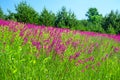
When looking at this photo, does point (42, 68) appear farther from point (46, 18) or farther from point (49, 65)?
point (46, 18)

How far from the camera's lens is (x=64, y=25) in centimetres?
2191

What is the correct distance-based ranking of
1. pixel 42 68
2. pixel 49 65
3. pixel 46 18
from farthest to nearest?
1. pixel 46 18
2. pixel 49 65
3. pixel 42 68

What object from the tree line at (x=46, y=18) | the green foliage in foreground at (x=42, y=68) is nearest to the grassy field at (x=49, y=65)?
the green foliage in foreground at (x=42, y=68)

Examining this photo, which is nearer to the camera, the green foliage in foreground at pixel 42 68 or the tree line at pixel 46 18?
the green foliage in foreground at pixel 42 68

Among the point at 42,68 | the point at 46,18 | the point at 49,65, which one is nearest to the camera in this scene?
the point at 42,68

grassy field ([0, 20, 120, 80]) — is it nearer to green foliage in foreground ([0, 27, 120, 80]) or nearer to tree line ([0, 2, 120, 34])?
green foliage in foreground ([0, 27, 120, 80])

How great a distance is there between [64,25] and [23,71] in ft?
57.7

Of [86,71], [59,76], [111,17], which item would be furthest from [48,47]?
[111,17]

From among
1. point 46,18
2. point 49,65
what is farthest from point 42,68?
point 46,18

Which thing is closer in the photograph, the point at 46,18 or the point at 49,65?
the point at 49,65

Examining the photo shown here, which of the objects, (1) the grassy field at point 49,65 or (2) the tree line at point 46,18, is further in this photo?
(2) the tree line at point 46,18

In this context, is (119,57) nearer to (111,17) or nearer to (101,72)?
(101,72)

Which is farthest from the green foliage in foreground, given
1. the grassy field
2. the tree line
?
the tree line

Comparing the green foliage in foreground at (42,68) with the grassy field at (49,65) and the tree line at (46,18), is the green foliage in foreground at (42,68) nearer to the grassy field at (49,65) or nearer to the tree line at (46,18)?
the grassy field at (49,65)
